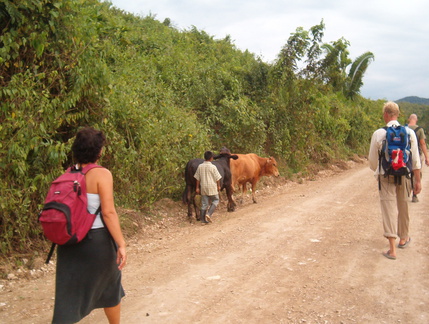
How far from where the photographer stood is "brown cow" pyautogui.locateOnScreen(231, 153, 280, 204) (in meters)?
11.0

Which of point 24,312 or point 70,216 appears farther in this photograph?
point 24,312

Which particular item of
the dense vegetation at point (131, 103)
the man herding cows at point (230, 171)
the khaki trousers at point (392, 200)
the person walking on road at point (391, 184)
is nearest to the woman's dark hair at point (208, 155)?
the man herding cows at point (230, 171)

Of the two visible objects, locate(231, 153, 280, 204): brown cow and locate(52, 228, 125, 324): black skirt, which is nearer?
→ locate(52, 228, 125, 324): black skirt

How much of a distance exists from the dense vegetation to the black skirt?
2.69 metres

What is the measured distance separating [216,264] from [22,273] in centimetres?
257

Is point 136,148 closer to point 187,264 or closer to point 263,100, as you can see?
point 187,264

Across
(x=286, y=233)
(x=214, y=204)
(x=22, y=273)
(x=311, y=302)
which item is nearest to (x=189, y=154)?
(x=214, y=204)

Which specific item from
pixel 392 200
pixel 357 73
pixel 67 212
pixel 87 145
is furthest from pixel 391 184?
pixel 357 73

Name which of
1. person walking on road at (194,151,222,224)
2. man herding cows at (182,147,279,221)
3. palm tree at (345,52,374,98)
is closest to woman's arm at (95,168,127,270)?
person walking on road at (194,151,222,224)

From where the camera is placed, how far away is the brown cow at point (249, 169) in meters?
11.0

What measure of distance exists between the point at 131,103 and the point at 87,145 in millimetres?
5171

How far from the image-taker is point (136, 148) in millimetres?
8586

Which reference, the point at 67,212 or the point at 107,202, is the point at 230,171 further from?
the point at 67,212

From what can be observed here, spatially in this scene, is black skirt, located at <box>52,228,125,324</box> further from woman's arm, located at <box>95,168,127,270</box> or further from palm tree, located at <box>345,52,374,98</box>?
palm tree, located at <box>345,52,374,98</box>
